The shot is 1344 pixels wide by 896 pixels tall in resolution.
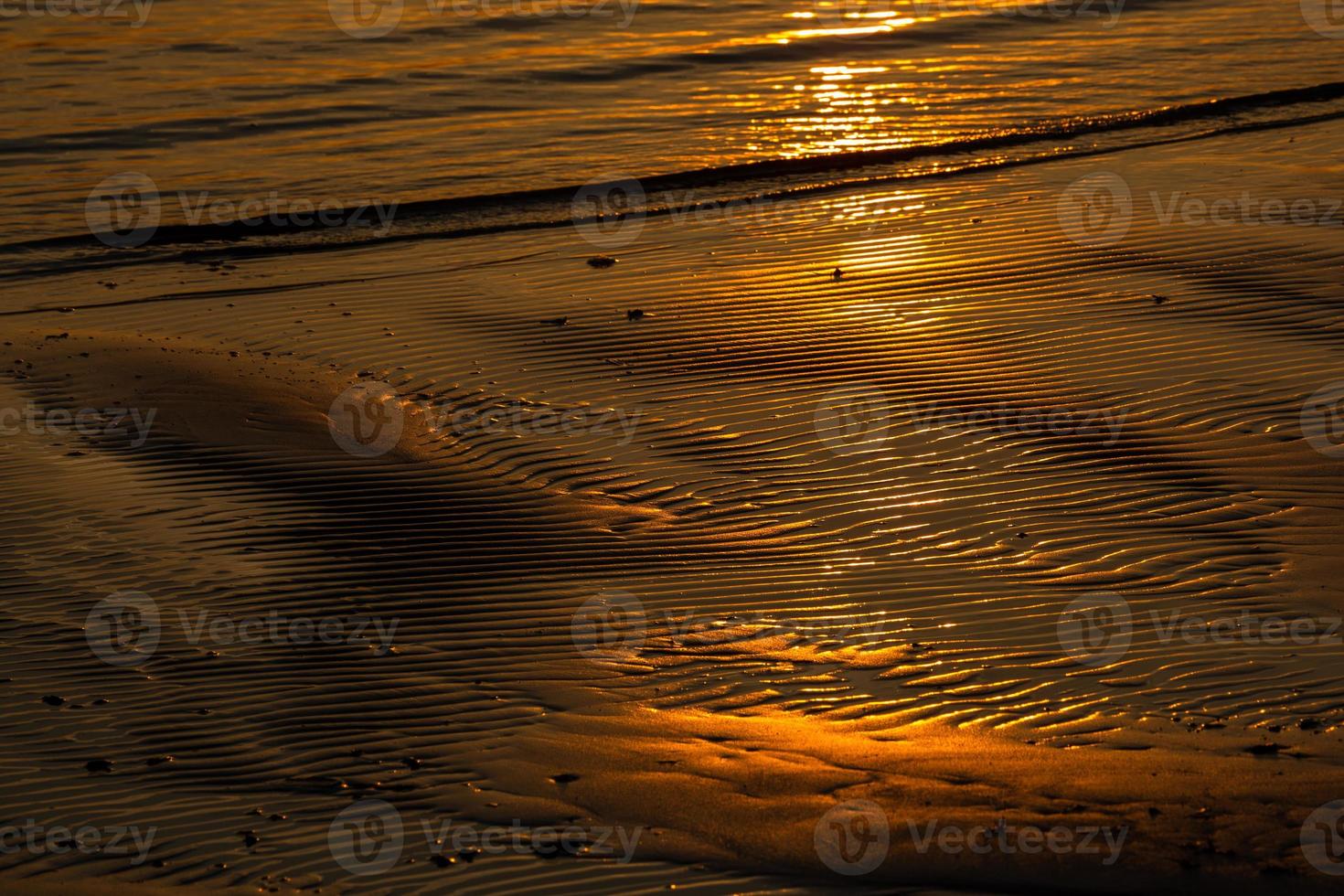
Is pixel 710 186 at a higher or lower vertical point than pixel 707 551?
higher

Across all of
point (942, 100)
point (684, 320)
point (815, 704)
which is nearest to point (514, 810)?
point (815, 704)

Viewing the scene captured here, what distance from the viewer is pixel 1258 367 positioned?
8891mm

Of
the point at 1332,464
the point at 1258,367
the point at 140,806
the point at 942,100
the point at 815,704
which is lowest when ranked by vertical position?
the point at 140,806

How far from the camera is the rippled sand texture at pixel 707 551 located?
16.7 feet

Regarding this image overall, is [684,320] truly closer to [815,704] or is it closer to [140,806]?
[815,704]

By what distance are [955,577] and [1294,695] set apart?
1.59 meters

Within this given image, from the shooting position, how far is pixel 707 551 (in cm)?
715

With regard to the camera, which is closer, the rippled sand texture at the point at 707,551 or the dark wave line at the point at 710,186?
the rippled sand texture at the point at 707,551

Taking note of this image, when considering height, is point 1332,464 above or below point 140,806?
above

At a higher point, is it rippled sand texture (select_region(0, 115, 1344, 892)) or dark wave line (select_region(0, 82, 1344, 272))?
dark wave line (select_region(0, 82, 1344, 272))

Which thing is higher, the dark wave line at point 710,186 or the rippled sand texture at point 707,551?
the dark wave line at point 710,186

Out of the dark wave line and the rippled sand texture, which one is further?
the dark wave line

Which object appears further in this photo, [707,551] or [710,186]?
[710,186]

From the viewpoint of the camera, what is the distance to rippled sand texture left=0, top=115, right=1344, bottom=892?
5.09m
